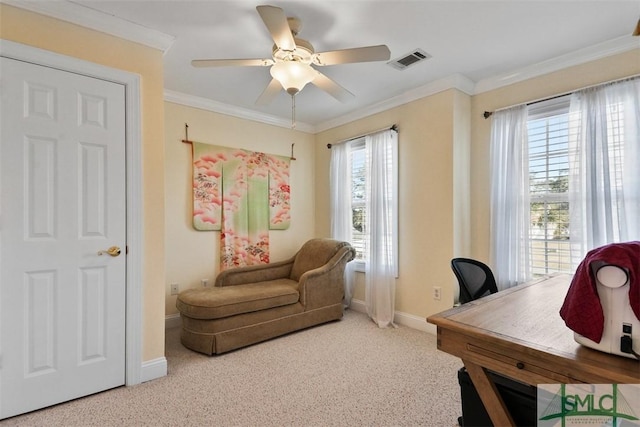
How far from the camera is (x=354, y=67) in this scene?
2.78m

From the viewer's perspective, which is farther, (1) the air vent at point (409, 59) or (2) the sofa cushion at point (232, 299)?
(2) the sofa cushion at point (232, 299)

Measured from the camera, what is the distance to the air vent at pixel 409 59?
256 cm

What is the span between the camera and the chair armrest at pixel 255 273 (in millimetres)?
3383

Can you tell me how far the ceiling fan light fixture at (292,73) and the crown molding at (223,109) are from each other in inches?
69.8

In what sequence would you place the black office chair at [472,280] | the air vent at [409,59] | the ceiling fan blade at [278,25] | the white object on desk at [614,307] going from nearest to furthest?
the white object on desk at [614,307] < the ceiling fan blade at [278,25] < the black office chair at [472,280] < the air vent at [409,59]

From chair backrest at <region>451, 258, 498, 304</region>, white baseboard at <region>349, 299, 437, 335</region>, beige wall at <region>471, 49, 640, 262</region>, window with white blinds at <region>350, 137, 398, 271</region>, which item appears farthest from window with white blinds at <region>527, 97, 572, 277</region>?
window with white blinds at <region>350, 137, 398, 271</region>

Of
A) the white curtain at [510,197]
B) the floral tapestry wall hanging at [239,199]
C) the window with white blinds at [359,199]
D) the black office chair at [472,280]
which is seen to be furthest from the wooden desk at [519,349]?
the floral tapestry wall hanging at [239,199]

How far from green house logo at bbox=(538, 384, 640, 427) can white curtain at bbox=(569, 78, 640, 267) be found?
5.50ft

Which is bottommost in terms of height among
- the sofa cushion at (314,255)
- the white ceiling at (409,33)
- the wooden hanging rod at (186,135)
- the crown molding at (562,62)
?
the sofa cushion at (314,255)

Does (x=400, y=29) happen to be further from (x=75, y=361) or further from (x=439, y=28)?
(x=75, y=361)

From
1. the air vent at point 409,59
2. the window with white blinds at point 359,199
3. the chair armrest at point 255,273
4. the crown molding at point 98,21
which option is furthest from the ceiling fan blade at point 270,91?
the chair armrest at point 255,273

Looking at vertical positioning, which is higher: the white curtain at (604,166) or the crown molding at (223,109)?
the crown molding at (223,109)

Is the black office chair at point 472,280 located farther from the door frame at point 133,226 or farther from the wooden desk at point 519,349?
the door frame at point 133,226

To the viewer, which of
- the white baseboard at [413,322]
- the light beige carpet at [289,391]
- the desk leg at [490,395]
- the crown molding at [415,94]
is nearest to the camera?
the desk leg at [490,395]
